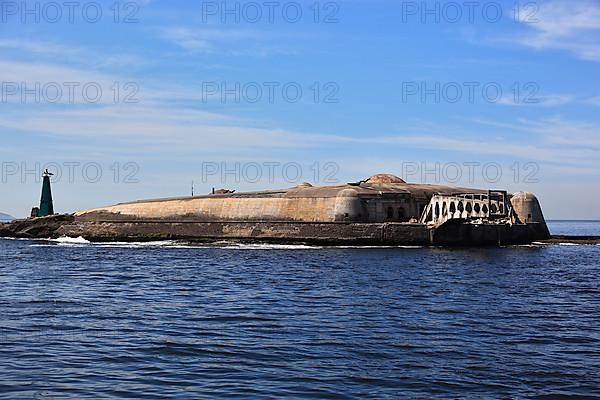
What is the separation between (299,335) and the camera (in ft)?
60.1

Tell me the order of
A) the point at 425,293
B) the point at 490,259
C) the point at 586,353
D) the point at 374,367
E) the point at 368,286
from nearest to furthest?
the point at 374,367
the point at 586,353
the point at 425,293
the point at 368,286
the point at 490,259

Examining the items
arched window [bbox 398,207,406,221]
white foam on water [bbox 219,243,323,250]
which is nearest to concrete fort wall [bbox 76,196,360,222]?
white foam on water [bbox 219,243,323,250]

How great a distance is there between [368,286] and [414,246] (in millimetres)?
30609

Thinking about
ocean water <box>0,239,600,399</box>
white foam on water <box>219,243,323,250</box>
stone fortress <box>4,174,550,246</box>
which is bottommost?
ocean water <box>0,239,600,399</box>

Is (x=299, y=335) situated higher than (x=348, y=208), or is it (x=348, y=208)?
(x=348, y=208)

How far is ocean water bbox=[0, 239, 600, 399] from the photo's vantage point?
1333 centimetres

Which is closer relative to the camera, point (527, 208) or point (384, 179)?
point (527, 208)

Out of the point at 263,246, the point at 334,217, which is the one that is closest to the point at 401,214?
the point at 334,217

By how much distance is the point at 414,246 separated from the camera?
199 ft

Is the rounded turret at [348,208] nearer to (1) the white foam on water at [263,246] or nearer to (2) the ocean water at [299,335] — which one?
(1) the white foam on water at [263,246]

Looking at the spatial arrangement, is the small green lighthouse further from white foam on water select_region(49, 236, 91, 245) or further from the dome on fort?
the dome on fort

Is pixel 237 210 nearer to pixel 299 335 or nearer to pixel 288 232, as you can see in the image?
pixel 288 232

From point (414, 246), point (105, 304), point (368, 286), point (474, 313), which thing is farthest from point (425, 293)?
point (414, 246)

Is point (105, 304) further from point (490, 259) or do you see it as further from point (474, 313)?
point (490, 259)
